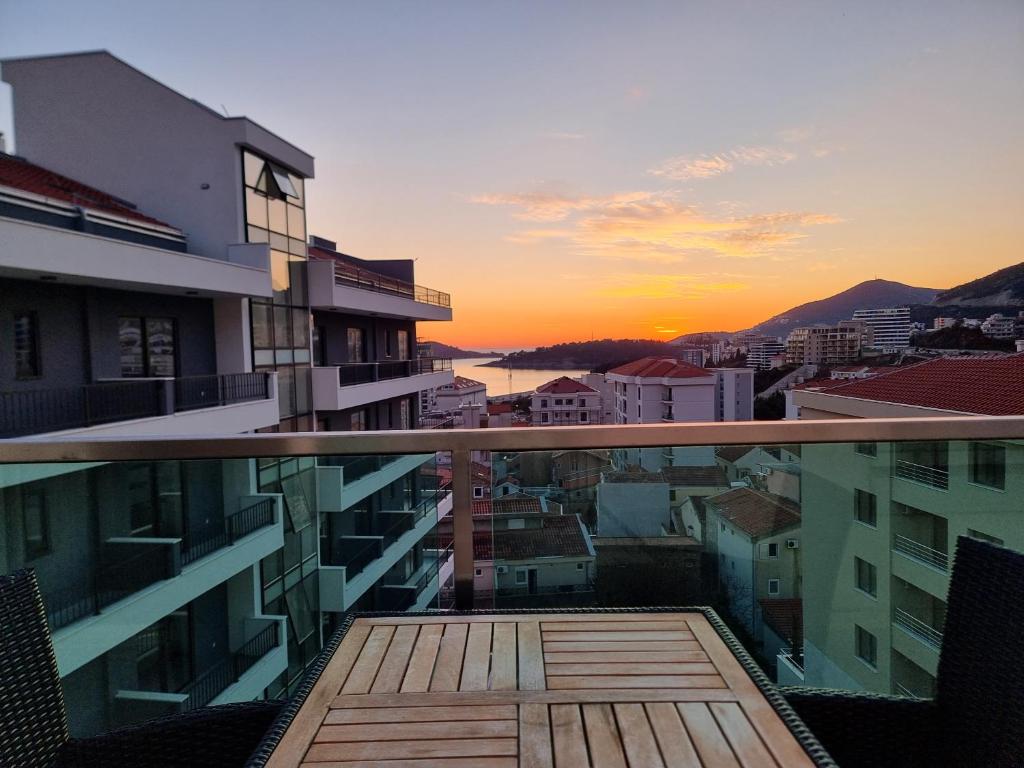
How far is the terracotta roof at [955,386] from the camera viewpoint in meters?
16.7

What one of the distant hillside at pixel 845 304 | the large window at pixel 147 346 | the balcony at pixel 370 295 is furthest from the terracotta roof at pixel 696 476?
the distant hillside at pixel 845 304

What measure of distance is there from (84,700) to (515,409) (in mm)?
38491

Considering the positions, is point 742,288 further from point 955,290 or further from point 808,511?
point 808,511

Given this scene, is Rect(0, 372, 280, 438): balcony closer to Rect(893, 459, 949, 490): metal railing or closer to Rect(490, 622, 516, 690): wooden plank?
Rect(490, 622, 516, 690): wooden plank

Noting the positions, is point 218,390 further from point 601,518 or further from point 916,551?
point 916,551

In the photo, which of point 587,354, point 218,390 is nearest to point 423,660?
point 218,390

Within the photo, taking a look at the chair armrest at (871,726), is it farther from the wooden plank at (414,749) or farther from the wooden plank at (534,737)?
the wooden plank at (414,749)

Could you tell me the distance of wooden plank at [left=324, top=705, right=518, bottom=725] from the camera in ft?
3.73

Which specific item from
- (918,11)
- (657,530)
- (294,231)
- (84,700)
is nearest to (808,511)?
(657,530)

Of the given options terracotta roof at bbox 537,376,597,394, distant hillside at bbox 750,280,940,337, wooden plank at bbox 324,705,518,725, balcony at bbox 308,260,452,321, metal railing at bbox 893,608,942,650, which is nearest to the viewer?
wooden plank at bbox 324,705,518,725

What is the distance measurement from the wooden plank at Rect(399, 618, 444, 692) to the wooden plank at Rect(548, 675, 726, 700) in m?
0.24

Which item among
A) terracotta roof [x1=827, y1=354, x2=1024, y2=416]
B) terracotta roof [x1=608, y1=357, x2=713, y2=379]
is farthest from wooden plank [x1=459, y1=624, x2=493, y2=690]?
terracotta roof [x1=608, y1=357, x2=713, y2=379]

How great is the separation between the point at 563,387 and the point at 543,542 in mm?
40664

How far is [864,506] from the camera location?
1940mm
